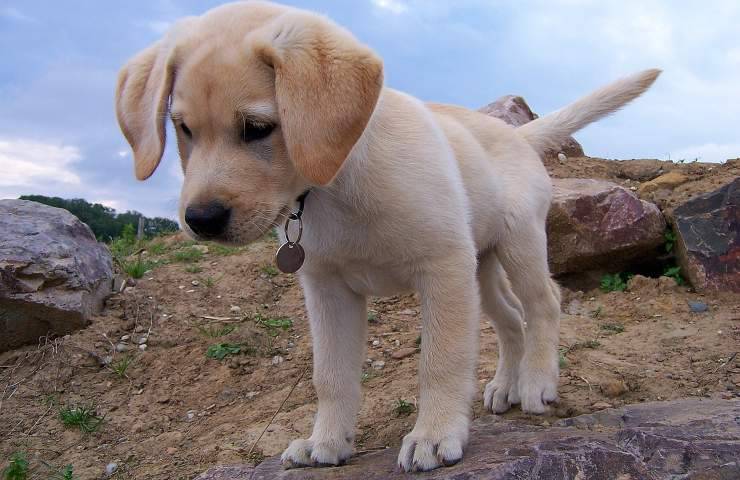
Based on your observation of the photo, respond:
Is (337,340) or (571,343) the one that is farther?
(571,343)

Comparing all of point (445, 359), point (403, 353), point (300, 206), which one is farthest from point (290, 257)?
point (403, 353)

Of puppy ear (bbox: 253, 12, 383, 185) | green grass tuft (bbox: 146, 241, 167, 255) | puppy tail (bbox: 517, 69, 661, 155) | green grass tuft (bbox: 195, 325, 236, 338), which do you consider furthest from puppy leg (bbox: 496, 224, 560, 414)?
green grass tuft (bbox: 146, 241, 167, 255)

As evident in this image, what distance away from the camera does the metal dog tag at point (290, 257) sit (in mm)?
2812

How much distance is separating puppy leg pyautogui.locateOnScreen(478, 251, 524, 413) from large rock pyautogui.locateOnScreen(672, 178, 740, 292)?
80.6 inches

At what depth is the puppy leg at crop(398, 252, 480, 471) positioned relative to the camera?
2.75 metres

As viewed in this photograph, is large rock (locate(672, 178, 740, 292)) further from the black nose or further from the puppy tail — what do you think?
the black nose

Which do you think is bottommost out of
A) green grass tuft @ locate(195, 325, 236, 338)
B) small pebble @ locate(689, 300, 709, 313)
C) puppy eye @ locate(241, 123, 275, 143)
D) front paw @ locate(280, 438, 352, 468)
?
front paw @ locate(280, 438, 352, 468)

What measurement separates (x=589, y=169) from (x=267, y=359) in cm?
441

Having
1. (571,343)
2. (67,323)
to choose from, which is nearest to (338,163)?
(571,343)

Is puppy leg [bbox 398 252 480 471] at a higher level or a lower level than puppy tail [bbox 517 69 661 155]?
lower

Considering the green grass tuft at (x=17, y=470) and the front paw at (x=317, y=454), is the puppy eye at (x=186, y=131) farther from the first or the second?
the green grass tuft at (x=17, y=470)

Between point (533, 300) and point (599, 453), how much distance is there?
113 centimetres

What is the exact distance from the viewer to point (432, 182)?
9.58 ft

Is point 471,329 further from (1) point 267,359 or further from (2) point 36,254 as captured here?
(2) point 36,254
